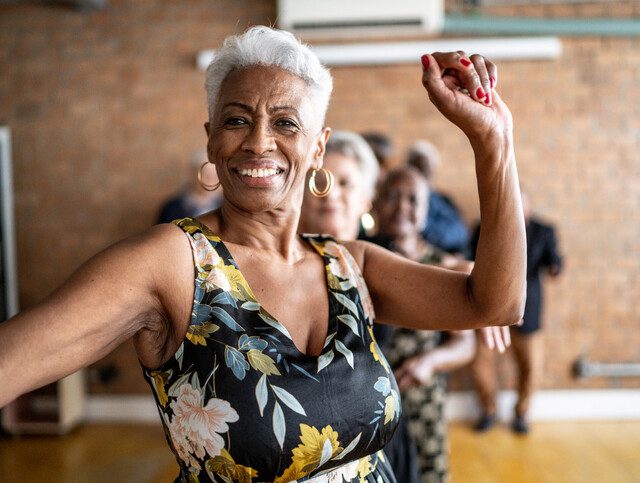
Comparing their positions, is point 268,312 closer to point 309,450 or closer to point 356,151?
point 309,450

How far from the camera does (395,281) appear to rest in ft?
4.37

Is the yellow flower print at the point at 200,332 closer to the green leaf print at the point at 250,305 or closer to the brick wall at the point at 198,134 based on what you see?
the green leaf print at the point at 250,305

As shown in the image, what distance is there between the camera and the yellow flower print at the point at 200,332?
40.5 inches

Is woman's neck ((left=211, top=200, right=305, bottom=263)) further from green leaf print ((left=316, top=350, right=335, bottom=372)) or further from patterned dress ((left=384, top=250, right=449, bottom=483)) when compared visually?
patterned dress ((left=384, top=250, right=449, bottom=483))

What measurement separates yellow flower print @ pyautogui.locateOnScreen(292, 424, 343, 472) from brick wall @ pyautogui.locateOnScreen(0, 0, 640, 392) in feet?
13.6

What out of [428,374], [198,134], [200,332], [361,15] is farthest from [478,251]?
[198,134]

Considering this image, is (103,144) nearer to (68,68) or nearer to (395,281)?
(68,68)

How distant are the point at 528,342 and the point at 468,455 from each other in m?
0.97

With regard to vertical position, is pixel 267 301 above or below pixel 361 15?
below

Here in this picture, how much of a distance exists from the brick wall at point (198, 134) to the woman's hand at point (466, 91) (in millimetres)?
4036

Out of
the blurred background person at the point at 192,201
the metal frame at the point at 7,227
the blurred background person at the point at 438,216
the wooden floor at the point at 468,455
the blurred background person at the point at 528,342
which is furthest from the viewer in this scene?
the metal frame at the point at 7,227

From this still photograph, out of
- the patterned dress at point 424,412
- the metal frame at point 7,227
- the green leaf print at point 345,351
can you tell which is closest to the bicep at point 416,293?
the green leaf print at point 345,351

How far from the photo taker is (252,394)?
1012 millimetres

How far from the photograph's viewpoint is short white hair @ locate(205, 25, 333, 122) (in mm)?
1174
